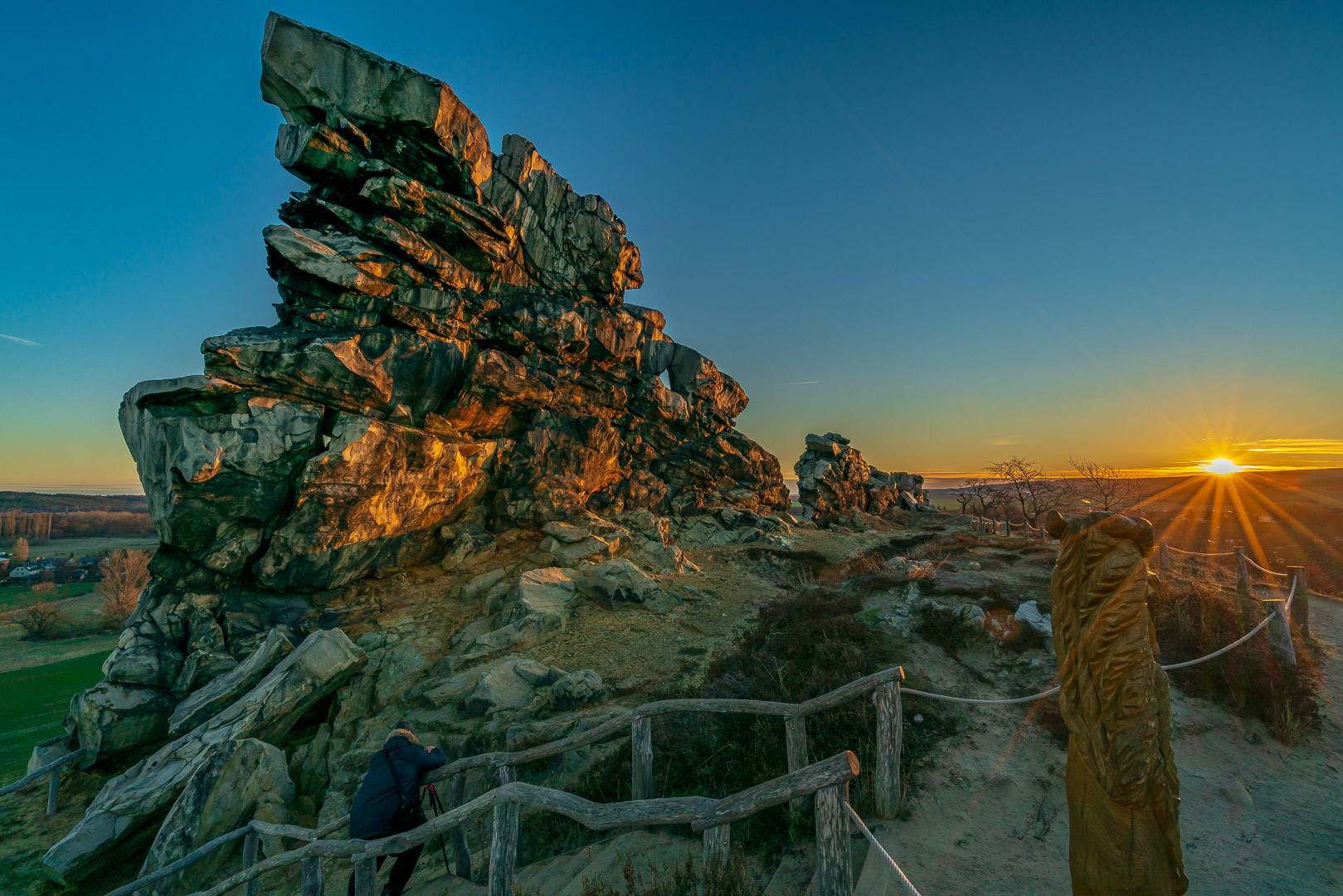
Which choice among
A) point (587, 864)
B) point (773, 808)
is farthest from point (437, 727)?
point (773, 808)

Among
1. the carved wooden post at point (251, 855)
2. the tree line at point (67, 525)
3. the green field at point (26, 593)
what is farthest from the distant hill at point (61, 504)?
the carved wooden post at point (251, 855)

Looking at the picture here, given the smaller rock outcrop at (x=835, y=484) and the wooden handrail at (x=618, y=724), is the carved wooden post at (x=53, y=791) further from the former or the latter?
the smaller rock outcrop at (x=835, y=484)

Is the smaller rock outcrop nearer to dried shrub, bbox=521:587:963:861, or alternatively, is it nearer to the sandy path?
dried shrub, bbox=521:587:963:861

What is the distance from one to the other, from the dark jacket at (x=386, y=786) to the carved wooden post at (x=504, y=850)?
6.61 feet

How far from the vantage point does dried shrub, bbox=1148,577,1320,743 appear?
747cm

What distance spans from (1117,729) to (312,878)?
26.3ft

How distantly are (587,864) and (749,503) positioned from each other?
28.2m

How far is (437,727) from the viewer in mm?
10828

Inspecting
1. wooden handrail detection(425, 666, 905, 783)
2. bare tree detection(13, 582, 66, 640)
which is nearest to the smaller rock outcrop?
wooden handrail detection(425, 666, 905, 783)

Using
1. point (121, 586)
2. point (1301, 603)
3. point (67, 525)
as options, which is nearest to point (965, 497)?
point (1301, 603)

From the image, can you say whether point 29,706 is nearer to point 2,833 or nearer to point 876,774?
point 2,833

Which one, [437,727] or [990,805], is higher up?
[990,805]

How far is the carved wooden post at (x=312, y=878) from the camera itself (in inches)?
228

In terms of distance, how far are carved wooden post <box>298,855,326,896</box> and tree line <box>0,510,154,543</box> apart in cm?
9901
